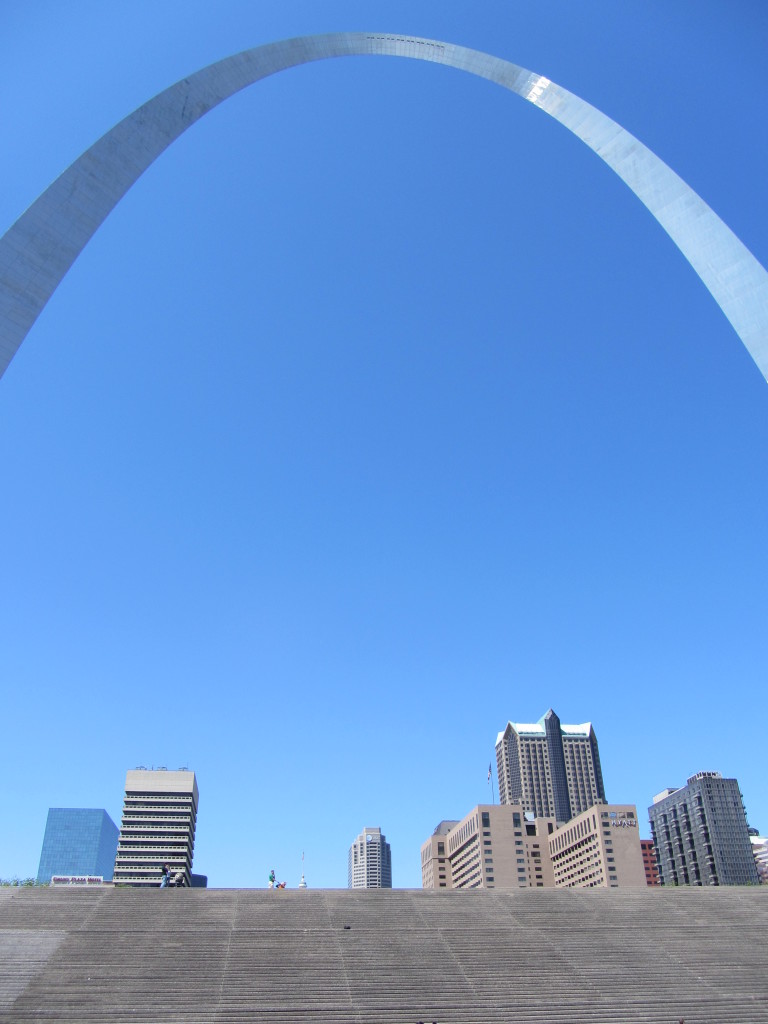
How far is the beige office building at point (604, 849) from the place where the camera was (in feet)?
372

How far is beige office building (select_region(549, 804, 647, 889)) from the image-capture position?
372 ft

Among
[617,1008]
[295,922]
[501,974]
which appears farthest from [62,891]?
[617,1008]

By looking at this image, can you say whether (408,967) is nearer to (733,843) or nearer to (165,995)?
(165,995)

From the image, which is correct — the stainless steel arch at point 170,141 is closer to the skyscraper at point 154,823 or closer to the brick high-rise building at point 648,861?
the skyscraper at point 154,823

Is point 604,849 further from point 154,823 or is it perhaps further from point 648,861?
point 154,823

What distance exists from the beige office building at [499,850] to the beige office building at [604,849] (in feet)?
22.0

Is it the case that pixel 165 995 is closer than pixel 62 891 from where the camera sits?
Yes

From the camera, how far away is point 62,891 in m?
24.3

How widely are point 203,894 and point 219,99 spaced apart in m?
22.6

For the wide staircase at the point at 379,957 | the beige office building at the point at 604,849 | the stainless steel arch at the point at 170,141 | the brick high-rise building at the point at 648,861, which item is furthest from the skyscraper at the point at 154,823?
the stainless steel arch at the point at 170,141

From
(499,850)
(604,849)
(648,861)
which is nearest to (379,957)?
(604,849)

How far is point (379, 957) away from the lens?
A: 19.9 m

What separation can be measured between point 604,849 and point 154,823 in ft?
237

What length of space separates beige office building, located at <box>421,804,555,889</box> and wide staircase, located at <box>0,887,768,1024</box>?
106m
